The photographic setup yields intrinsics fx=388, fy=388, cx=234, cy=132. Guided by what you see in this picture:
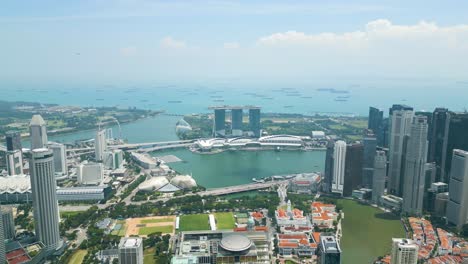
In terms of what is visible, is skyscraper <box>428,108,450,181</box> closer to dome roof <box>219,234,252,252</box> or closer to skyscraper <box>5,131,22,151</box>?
dome roof <box>219,234,252,252</box>

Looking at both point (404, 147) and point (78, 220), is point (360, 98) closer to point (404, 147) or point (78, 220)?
point (404, 147)

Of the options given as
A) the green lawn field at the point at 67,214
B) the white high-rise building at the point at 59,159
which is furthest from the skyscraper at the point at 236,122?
the green lawn field at the point at 67,214

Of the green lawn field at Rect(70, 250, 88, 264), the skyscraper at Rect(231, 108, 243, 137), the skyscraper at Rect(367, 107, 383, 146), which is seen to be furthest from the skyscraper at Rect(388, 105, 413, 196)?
the skyscraper at Rect(231, 108, 243, 137)

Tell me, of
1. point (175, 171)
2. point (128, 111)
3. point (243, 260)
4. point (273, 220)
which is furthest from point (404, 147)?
point (128, 111)

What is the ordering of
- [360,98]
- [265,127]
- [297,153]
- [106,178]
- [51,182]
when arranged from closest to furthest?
[51,182] < [106,178] < [297,153] < [265,127] < [360,98]

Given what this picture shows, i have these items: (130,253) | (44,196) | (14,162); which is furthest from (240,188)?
(14,162)

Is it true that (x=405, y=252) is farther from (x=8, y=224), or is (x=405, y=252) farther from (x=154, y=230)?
(x=8, y=224)

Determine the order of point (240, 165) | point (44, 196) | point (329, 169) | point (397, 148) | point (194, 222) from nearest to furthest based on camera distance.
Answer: point (44, 196)
point (194, 222)
point (397, 148)
point (329, 169)
point (240, 165)
